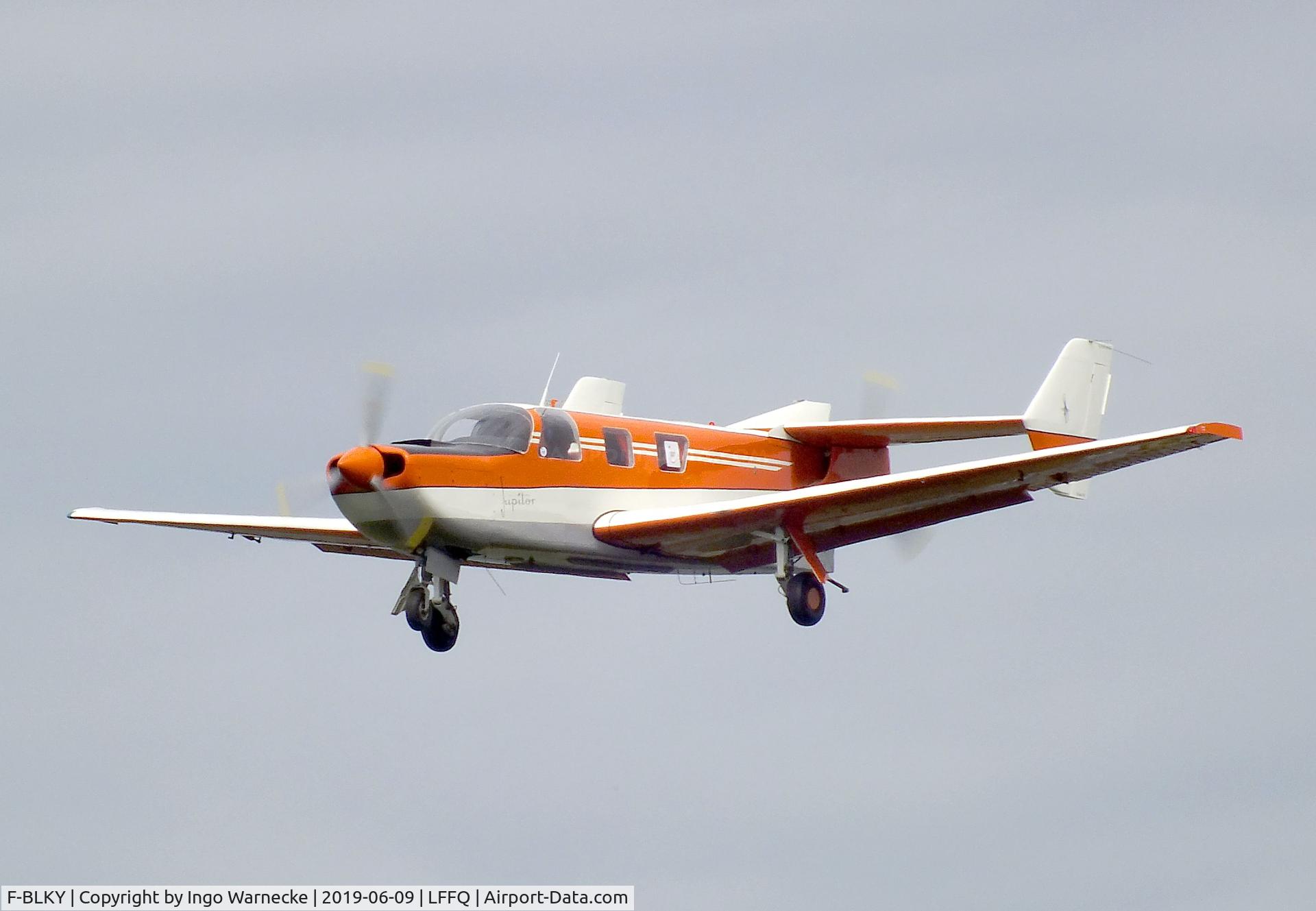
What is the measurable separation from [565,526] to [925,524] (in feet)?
16.6

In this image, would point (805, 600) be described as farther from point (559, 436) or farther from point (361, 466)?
point (361, 466)

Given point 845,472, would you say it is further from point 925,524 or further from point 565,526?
point 565,526

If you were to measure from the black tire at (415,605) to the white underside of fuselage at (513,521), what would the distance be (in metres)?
0.75

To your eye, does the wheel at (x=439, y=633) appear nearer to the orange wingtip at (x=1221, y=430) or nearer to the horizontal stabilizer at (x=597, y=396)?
the horizontal stabilizer at (x=597, y=396)

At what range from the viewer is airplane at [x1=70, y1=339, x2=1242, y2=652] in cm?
2286

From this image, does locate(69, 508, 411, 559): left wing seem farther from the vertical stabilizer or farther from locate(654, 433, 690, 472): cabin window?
the vertical stabilizer

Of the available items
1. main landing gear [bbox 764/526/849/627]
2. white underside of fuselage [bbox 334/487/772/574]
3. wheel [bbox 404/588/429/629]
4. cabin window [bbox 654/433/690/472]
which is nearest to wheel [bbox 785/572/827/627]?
main landing gear [bbox 764/526/849/627]

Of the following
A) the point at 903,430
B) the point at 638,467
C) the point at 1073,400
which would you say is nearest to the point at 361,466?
the point at 638,467

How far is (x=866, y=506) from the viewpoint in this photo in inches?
947

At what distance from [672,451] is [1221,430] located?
803 cm

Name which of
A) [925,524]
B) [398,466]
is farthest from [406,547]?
[925,524]

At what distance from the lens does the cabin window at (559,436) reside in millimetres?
24031

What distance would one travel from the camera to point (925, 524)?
25.2 meters

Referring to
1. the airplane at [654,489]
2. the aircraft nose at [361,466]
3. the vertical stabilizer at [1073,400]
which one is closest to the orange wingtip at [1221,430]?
the airplane at [654,489]
